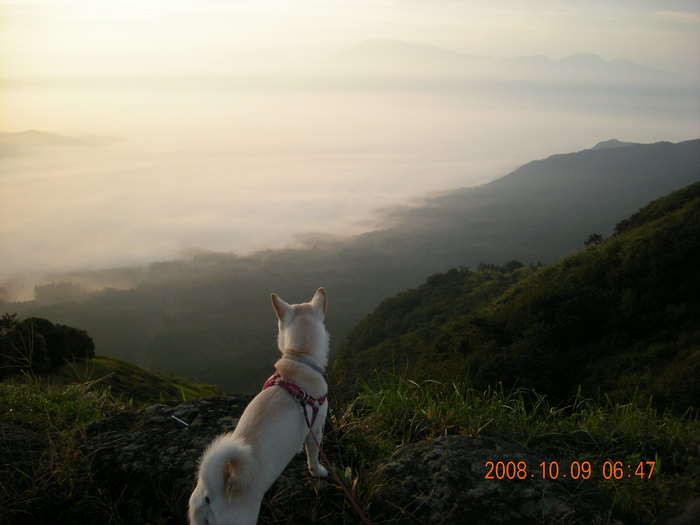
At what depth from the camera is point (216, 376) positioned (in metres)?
109

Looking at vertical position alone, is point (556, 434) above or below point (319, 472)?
below

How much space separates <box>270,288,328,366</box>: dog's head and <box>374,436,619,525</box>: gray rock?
115cm

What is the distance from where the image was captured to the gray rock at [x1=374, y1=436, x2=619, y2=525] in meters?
3.43

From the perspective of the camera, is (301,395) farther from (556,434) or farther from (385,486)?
(556,434)

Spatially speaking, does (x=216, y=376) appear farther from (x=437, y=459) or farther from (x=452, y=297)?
(x=437, y=459)

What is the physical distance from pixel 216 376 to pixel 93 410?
109529mm

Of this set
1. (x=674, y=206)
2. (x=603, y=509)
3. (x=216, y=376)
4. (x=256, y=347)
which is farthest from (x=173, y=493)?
(x=256, y=347)

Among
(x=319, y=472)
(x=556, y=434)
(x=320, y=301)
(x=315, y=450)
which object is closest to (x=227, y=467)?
(x=315, y=450)

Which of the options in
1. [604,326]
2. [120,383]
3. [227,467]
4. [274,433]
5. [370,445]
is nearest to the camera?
[227,467]

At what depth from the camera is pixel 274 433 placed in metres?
3.41

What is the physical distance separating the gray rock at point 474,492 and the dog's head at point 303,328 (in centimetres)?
115

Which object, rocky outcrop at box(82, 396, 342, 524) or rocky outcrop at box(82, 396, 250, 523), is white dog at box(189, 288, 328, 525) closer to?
rocky outcrop at box(82, 396, 342, 524)

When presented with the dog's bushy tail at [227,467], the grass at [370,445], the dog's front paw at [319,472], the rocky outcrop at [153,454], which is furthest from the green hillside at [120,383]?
the dog's bushy tail at [227,467]

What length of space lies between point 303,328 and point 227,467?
1383 millimetres
